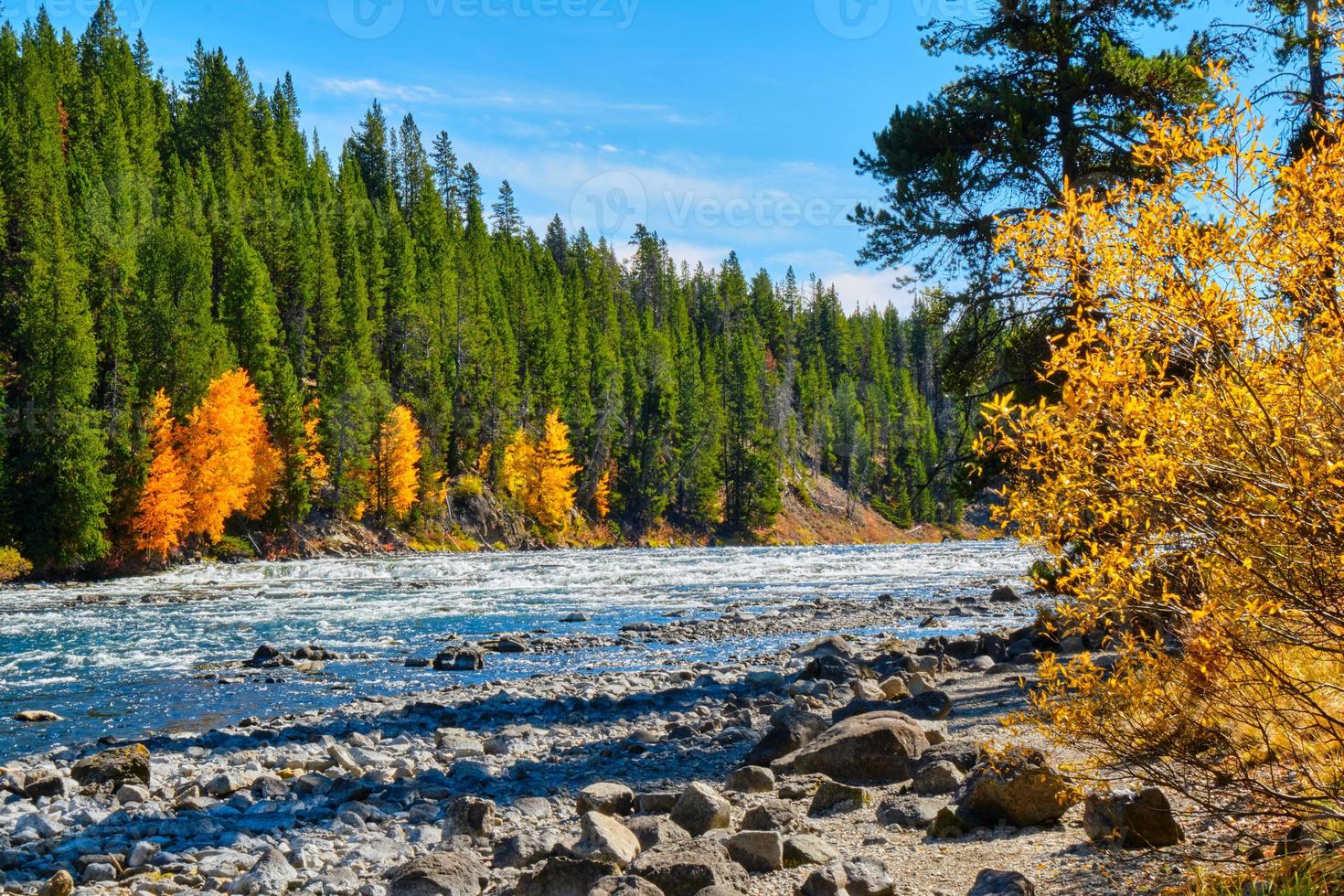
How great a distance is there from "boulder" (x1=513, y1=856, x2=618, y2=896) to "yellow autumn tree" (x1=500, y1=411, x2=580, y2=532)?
207 ft

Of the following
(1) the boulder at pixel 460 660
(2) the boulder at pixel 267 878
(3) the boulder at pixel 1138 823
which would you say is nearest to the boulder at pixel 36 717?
(1) the boulder at pixel 460 660

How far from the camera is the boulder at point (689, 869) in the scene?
Result: 531 cm

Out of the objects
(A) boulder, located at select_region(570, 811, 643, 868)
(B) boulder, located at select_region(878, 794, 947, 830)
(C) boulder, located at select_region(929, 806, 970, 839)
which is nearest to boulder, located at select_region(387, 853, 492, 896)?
(A) boulder, located at select_region(570, 811, 643, 868)

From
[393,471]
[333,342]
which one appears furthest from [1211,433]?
[333,342]

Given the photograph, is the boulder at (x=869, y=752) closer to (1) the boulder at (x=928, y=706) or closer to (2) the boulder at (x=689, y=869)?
(1) the boulder at (x=928, y=706)

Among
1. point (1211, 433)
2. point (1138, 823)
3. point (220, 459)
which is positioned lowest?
point (1138, 823)

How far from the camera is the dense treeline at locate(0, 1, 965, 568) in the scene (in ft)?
128

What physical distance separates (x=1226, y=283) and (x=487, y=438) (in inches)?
2705

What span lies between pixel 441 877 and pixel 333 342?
6298cm

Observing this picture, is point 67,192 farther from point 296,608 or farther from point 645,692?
point 645,692

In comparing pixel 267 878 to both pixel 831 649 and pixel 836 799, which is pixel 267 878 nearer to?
pixel 836 799

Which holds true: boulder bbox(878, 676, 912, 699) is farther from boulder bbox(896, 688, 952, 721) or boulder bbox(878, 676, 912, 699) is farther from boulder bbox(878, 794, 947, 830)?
boulder bbox(878, 794, 947, 830)

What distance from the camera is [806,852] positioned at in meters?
5.87

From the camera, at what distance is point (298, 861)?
7.06 m
